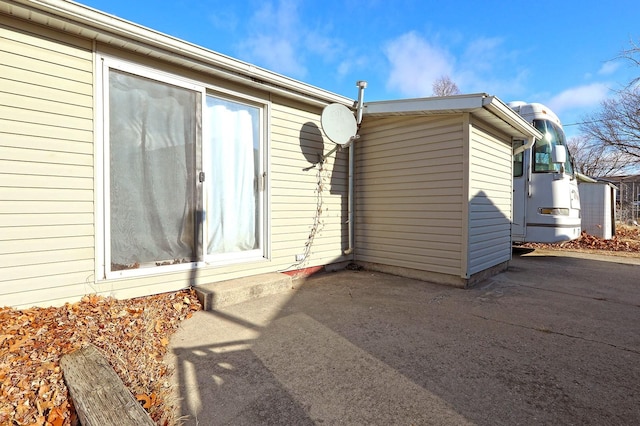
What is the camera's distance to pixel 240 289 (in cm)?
370

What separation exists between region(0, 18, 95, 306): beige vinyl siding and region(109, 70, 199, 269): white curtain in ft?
0.74

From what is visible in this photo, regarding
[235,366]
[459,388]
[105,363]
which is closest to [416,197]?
[459,388]

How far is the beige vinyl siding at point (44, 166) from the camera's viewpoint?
264 cm

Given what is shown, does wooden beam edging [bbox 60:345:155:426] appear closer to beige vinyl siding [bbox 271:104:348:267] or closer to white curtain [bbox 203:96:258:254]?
white curtain [bbox 203:96:258:254]

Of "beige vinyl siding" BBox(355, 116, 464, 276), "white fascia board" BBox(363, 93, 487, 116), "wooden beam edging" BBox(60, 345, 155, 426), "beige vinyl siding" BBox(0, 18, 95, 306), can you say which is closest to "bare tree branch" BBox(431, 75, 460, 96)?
"beige vinyl siding" BBox(355, 116, 464, 276)

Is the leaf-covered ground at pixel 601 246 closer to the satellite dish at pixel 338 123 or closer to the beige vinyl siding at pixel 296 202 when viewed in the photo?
the beige vinyl siding at pixel 296 202

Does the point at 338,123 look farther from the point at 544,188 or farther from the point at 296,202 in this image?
the point at 544,188

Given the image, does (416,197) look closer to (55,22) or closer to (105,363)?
(105,363)

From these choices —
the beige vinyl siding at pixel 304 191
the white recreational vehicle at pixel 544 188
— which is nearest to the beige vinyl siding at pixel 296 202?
the beige vinyl siding at pixel 304 191

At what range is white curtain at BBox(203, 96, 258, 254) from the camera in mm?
3893

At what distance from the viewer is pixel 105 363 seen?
1.99m

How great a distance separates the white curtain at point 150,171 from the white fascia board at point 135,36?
0.37m

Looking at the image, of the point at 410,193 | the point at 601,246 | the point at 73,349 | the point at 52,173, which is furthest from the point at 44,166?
the point at 601,246

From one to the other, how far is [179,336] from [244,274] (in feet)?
4.62
